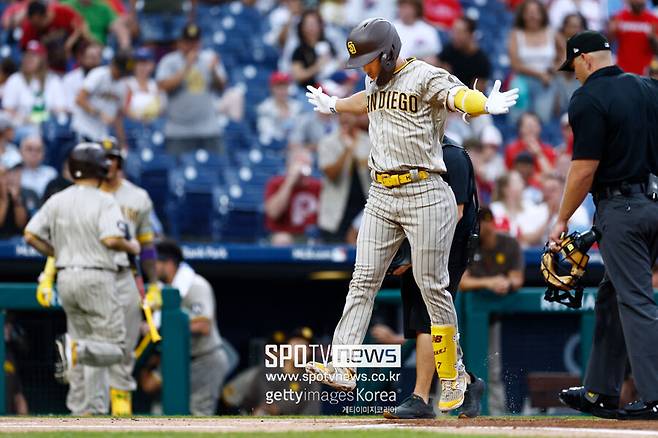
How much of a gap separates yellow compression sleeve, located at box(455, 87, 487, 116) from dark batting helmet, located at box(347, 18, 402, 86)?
1.33 ft

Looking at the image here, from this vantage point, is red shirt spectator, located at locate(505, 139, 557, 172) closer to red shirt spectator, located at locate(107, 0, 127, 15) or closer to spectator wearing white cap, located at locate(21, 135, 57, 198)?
spectator wearing white cap, located at locate(21, 135, 57, 198)

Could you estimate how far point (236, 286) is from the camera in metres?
12.0

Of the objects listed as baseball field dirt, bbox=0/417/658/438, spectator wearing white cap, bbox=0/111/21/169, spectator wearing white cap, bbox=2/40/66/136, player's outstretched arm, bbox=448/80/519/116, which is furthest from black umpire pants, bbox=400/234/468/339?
spectator wearing white cap, bbox=2/40/66/136

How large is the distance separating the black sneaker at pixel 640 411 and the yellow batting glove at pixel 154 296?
3967 millimetres

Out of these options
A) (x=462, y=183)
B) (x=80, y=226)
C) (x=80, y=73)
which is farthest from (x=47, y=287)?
(x=80, y=73)

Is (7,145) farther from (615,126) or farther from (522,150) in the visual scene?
(615,126)

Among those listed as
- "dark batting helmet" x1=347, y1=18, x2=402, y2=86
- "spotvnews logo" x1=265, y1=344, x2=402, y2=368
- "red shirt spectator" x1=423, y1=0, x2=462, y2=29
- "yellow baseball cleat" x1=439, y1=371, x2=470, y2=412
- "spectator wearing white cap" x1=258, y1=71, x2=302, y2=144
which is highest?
"red shirt spectator" x1=423, y1=0, x2=462, y2=29

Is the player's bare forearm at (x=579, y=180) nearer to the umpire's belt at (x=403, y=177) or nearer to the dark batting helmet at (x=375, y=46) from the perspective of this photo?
the umpire's belt at (x=403, y=177)

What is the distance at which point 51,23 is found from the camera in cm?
1406

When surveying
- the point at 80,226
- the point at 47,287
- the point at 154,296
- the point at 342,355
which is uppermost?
the point at 80,226

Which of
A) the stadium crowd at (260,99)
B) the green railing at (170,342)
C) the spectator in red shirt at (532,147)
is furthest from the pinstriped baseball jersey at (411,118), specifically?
the spectator in red shirt at (532,147)

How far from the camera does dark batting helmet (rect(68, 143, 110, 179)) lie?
8648 millimetres

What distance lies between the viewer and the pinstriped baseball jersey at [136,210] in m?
9.38

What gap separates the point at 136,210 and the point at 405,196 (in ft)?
11.7
